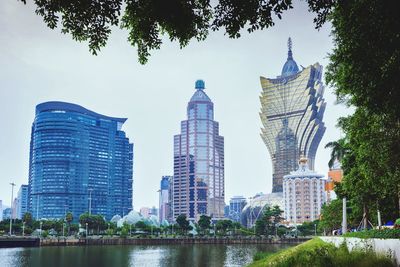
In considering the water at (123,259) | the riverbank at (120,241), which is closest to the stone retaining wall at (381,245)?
the water at (123,259)

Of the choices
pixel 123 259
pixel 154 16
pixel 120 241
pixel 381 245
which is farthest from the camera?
pixel 120 241

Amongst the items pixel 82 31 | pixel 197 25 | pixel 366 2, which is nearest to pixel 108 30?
pixel 82 31

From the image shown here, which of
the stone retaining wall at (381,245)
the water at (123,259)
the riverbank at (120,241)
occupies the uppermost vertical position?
the stone retaining wall at (381,245)

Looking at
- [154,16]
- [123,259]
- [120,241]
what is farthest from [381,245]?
[120,241]

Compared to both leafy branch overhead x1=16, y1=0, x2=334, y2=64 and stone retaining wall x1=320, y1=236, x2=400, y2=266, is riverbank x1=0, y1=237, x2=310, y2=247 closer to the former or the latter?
stone retaining wall x1=320, y1=236, x2=400, y2=266

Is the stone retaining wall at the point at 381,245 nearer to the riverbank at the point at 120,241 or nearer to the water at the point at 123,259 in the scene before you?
the water at the point at 123,259

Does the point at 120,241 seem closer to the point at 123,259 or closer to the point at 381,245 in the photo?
the point at 123,259

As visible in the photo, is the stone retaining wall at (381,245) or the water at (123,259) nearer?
the stone retaining wall at (381,245)

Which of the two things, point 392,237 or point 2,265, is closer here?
point 392,237

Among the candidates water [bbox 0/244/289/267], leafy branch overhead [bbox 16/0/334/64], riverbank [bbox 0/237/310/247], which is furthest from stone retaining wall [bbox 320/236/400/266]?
riverbank [bbox 0/237/310/247]

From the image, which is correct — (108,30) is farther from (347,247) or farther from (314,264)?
(347,247)

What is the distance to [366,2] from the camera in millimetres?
15062

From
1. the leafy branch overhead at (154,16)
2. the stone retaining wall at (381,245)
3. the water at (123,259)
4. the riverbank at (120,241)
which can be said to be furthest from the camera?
the riverbank at (120,241)

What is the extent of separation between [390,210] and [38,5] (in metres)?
58.4
